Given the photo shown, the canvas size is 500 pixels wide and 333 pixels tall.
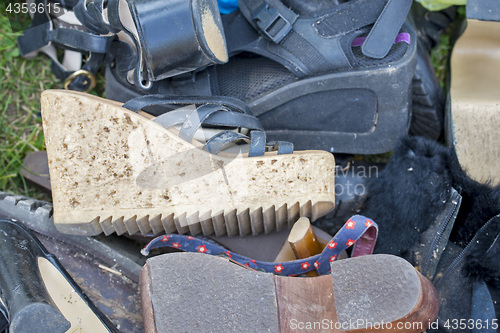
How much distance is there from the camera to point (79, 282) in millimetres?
1298

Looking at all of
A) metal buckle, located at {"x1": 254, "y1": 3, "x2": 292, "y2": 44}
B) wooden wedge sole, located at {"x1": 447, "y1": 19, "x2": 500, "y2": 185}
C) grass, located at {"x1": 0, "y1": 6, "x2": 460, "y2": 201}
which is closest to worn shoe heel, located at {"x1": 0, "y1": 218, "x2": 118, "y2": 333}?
grass, located at {"x1": 0, "y1": 6, "x2": 460, "y2": 201}

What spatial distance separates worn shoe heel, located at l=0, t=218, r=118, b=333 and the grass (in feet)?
1.33

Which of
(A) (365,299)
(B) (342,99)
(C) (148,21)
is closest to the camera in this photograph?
(A) (365,299)

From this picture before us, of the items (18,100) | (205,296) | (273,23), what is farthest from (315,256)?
(18,100)

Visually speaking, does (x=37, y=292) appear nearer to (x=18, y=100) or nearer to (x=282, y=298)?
(x=282, y=298)

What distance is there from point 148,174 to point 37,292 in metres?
0.37

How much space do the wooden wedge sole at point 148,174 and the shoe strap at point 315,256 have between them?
8cm

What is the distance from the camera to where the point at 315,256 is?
123 centimetres

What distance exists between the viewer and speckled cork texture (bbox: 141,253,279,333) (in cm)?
102

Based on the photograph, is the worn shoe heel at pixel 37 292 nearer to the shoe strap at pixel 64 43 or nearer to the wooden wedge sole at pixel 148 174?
the wooden wedge sole at pixel 148 174

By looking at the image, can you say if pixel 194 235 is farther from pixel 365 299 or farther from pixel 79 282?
pixel 365 299

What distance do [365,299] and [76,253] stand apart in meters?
0.81

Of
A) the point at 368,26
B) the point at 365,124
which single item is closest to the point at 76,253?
the point at 365,124

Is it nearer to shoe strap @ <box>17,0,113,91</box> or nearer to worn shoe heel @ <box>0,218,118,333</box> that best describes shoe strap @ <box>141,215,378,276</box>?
worn shoe heel @ <box>0,218,118,333</box>
